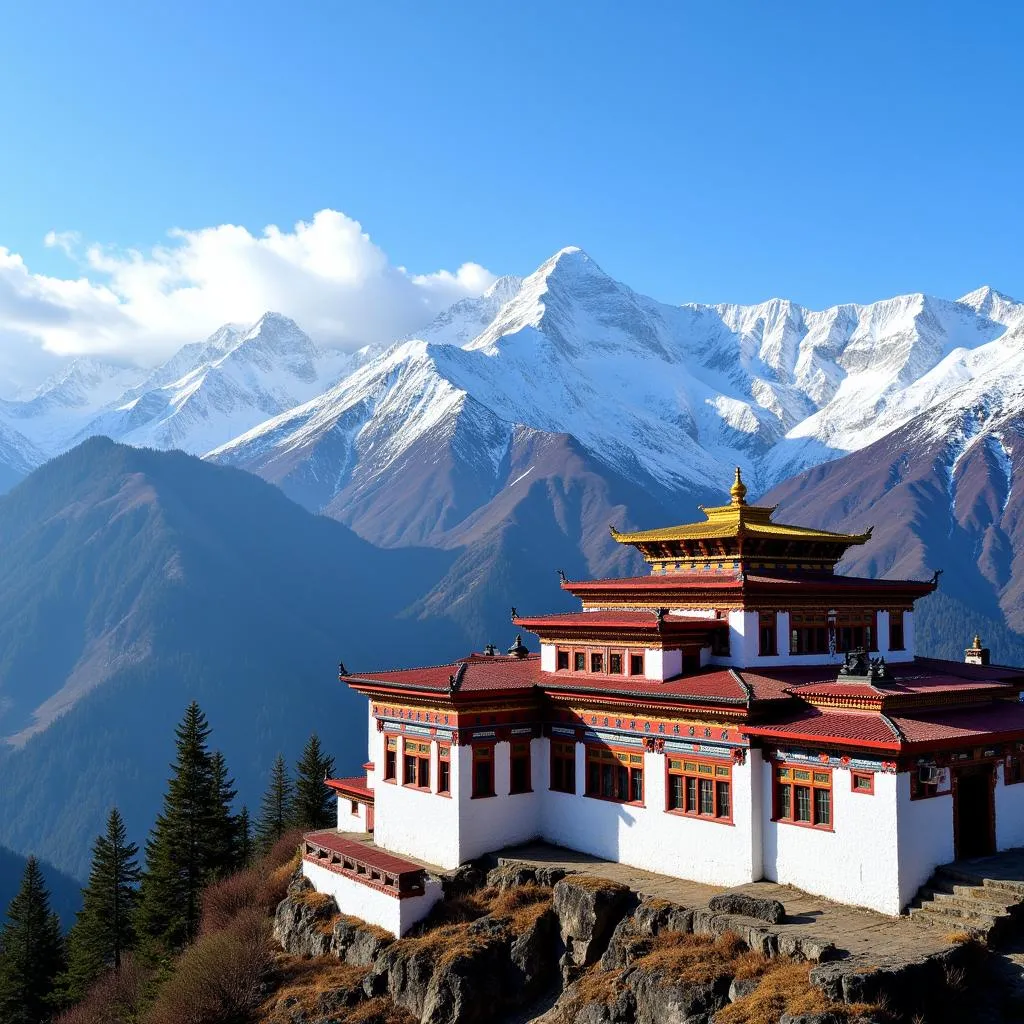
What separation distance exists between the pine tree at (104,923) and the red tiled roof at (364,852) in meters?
16.2

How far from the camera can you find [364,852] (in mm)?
35125

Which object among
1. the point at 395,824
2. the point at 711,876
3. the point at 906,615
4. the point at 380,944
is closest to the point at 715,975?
the point at 711,876

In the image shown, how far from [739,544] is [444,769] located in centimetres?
1160

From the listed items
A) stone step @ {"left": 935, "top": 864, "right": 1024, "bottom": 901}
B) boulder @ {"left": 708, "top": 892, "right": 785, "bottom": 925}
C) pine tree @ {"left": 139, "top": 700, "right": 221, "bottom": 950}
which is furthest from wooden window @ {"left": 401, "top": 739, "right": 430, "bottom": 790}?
pine tree @ {"left": 139, "top": 700, "right": 221, "bottom": 950}

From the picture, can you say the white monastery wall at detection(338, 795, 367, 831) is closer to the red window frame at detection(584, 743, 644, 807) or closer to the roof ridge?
the red window frame at detection(584, 743, 644, 807)

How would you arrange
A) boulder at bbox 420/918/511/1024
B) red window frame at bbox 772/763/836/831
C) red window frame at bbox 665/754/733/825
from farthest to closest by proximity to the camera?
1. red window frame at bbox 665/754/733/825
2. boulder at bbox 420/918/511/1024
3. red window frame at bbox 772/763/836/831

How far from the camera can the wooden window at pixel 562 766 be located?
34.7 m

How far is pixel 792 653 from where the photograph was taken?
34719 millimetres

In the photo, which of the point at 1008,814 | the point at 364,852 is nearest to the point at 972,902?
the point at 1008,814

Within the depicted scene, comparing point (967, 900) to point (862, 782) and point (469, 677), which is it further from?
point (469, 677)

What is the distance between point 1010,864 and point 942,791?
8.29 ft

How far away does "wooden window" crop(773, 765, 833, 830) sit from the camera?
92.4ft

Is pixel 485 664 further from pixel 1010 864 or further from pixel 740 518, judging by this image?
pixel 1010 864

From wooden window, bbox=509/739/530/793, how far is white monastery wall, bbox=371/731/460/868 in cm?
195
